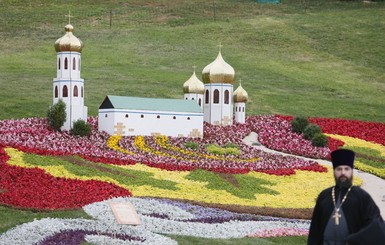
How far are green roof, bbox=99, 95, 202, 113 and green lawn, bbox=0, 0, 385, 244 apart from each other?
591 cm

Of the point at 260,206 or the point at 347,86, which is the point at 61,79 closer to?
the point at 260,206

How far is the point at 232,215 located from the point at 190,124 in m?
20.0

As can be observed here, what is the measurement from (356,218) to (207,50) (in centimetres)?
6361

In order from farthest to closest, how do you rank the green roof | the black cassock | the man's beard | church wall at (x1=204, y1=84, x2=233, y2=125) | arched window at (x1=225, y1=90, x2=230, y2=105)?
arched window at (x1=225, y1=90, x2=230, y2=105)
church wall at (x1=204, y1=84, x2=233, y2=125)
the green roof
the man's beard
the black cassock

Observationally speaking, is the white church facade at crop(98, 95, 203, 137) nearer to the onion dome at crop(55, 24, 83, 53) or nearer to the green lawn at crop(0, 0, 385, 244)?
the onion dome at crop(55, 24, 83, 53)

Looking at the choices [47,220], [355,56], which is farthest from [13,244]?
[355,56]

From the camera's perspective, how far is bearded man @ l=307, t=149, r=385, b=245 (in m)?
12.8

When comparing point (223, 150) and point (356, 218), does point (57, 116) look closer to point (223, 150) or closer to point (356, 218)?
point (223, 150)

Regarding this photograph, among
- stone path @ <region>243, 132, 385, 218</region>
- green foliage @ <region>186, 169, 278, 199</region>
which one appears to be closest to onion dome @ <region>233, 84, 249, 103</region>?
stone path @ <region>243, 132, 385, 218</region>

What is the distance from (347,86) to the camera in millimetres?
67938

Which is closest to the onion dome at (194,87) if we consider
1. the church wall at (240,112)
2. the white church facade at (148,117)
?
the church wall at (240,112)

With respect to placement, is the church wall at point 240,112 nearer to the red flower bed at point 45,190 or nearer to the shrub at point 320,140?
the shrub at point 320,140

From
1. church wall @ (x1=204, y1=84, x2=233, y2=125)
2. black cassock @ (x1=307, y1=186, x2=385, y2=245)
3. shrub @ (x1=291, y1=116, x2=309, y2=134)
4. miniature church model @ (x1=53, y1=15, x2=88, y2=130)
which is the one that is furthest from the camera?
church wall @ (x1=204, y1=84, x2=233, y2=125)

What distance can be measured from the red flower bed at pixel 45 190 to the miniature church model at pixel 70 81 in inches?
537
